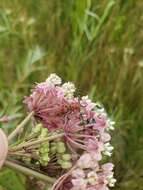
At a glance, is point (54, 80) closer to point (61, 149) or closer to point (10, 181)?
point (61, 149)

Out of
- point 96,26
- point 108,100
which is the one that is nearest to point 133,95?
point 108,100

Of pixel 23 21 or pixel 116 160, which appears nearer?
pixel 116 160

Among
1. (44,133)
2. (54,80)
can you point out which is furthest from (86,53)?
(44,133)

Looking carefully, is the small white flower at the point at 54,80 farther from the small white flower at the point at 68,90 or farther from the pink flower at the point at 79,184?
the pink flower at the point at 79,184

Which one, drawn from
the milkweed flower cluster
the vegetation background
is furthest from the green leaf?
the vegetation background

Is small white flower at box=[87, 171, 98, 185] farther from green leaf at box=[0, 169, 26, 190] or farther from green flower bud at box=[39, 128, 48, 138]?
green leaf at box=[0, 169, 26, 190]

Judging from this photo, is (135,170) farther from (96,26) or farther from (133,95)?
(96,26)
